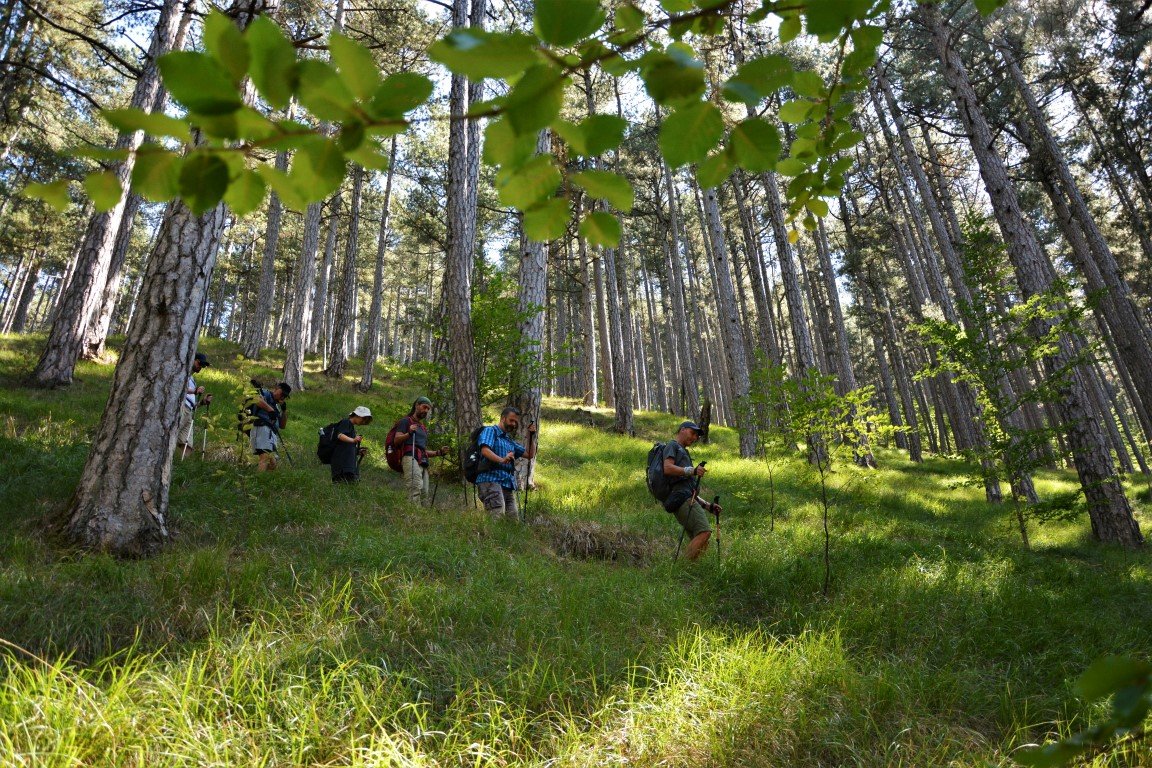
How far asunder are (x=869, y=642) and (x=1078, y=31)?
1893cm

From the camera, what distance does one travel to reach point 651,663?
10.0 feet

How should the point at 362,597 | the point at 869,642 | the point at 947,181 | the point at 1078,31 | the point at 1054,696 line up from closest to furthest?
the point at 1054,696, the point at 362,597, the point at 869,642, the point at 1078,31, the point at 947,181

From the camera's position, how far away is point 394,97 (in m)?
0.67

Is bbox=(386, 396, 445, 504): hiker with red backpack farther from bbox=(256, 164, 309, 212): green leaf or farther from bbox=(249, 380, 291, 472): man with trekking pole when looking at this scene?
bbox=(256, 164, 309, 212): green leaf

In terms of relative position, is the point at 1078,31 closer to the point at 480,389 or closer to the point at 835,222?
the point at 835,222

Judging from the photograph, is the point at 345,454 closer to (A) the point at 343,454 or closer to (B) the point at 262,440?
(A) the point at 343,454

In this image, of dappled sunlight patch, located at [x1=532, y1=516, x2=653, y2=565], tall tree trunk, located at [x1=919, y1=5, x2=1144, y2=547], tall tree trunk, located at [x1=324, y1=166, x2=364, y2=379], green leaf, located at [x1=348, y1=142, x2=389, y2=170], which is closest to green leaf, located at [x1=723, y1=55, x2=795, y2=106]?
green leaf, located at [x1=348, y1=142, x2=389, y2=170]

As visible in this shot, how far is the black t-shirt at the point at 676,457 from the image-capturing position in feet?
18.1

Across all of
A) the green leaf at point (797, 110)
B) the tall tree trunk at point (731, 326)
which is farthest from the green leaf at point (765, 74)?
the tall tree trunk at point (731, 326)

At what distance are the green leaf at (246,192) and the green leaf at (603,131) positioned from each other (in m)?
0.47

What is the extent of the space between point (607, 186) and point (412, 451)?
6489 millimetres

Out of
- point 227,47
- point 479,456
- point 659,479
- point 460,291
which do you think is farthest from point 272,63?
point 460,291

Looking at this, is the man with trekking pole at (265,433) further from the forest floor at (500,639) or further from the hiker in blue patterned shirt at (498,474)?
the hiker in blue patterned shirt at (498,474)

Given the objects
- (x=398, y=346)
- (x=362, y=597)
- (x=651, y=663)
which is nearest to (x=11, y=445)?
(x=362, y=597)
